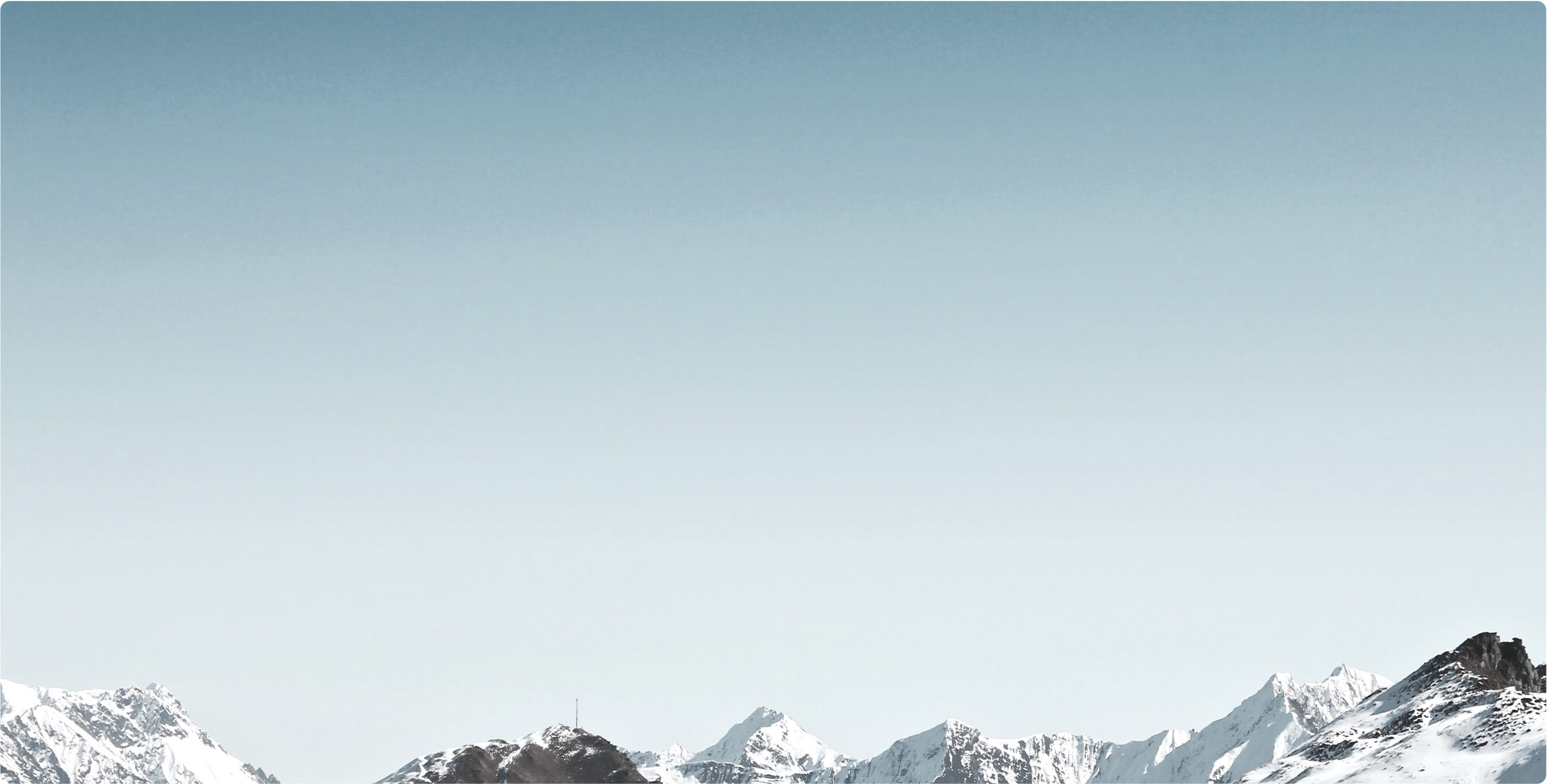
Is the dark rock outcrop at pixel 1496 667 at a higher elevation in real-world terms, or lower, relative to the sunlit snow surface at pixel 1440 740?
higher

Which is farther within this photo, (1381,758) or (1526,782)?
(1381,758)

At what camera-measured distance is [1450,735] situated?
165250 mm

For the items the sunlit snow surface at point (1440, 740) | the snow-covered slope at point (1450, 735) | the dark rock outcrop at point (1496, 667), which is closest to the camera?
the sunlit snow surface at point (1440, 740)

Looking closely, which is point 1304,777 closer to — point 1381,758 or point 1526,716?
point 1381,758

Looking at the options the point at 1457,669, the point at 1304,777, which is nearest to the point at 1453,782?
the point at 1304,777

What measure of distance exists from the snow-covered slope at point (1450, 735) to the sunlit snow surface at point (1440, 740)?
0.45 ft

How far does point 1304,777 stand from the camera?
7121 inches

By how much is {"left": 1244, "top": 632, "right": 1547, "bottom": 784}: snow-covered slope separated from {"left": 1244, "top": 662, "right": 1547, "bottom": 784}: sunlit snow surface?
14cm

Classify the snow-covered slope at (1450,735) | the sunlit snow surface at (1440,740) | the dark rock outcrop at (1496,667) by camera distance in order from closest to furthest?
1. the sunlit snow surface at (1440,740)
2. the snow-covered slope at (1450,735)
3. the dark rock outcrop at (1496,667)

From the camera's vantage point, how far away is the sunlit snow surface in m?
149

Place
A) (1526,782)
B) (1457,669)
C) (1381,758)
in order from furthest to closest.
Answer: (1457,669), (1381,758), (1526,782)

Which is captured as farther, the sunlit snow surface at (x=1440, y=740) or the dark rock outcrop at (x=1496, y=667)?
the dark rock outcrop at (x=1496, y=667)

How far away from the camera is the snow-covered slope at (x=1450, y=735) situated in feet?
492

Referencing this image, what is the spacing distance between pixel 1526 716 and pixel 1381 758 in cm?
1777
